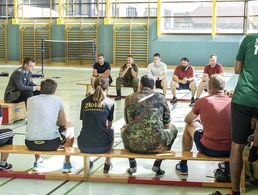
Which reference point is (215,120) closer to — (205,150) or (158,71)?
(205,150)

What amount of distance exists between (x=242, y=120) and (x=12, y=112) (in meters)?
5.40

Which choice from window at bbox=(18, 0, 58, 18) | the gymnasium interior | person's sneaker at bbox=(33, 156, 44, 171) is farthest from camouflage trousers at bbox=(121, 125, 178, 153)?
window at bbox=(18, 0, 58, 18)

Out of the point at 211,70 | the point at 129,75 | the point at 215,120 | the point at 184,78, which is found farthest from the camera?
the point at 129,75

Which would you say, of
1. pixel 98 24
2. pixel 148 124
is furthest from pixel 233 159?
pixel 98 24

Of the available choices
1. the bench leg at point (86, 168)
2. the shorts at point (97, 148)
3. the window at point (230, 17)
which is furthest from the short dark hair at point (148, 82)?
the window at point (230, 17)

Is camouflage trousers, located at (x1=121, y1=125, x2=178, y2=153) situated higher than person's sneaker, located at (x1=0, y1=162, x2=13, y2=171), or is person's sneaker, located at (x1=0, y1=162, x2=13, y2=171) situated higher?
camouflage trousers, located at (x1=121, y1=125, x2=178, y2=153)

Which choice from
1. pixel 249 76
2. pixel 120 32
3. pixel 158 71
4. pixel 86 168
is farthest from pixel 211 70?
pixel 120 32

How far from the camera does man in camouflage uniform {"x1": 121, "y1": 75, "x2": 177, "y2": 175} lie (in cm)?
455

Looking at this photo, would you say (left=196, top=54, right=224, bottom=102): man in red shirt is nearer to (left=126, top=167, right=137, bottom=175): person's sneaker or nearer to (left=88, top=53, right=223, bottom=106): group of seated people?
(left=88, top=53, right=223, bottom=106): group of seated people

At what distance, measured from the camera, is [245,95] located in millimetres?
3514

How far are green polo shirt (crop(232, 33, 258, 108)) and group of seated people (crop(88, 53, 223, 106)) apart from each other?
6740mm

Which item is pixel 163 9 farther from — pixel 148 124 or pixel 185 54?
pixel 148 124

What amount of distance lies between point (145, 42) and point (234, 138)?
18.9 metres

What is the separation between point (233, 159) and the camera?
3.66m
